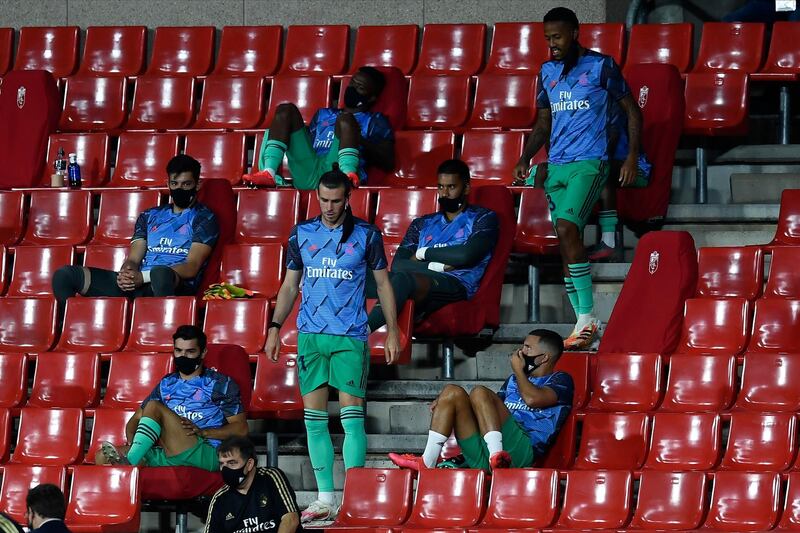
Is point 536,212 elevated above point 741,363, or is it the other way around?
point 536,212

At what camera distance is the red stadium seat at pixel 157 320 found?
6.55m

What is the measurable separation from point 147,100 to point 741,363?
12.4ft

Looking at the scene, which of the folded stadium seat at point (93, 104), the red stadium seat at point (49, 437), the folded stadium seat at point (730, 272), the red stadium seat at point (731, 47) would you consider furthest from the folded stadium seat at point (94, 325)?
the red stadium seat at point (731, 47)

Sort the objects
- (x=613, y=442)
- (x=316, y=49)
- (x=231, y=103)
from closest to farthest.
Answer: (x=613, y=442) < (x=231, y=103) < (x=316, y=49)

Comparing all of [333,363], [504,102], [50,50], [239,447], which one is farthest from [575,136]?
[50,50]

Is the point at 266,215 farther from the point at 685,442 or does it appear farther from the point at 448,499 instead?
the point at 685,442

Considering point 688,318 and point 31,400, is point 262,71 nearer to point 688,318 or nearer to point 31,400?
point 31,400

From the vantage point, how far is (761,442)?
5504 millimetres

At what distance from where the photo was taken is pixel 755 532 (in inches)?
199

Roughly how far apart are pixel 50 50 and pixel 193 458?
3737 millimetres

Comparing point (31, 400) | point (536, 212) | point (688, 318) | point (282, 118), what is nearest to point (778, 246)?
point (688, 318)

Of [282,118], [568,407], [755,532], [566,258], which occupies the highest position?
[282,118]

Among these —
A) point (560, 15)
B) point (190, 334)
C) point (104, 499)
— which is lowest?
point (104, 499)

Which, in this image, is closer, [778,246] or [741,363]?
[741,363]
